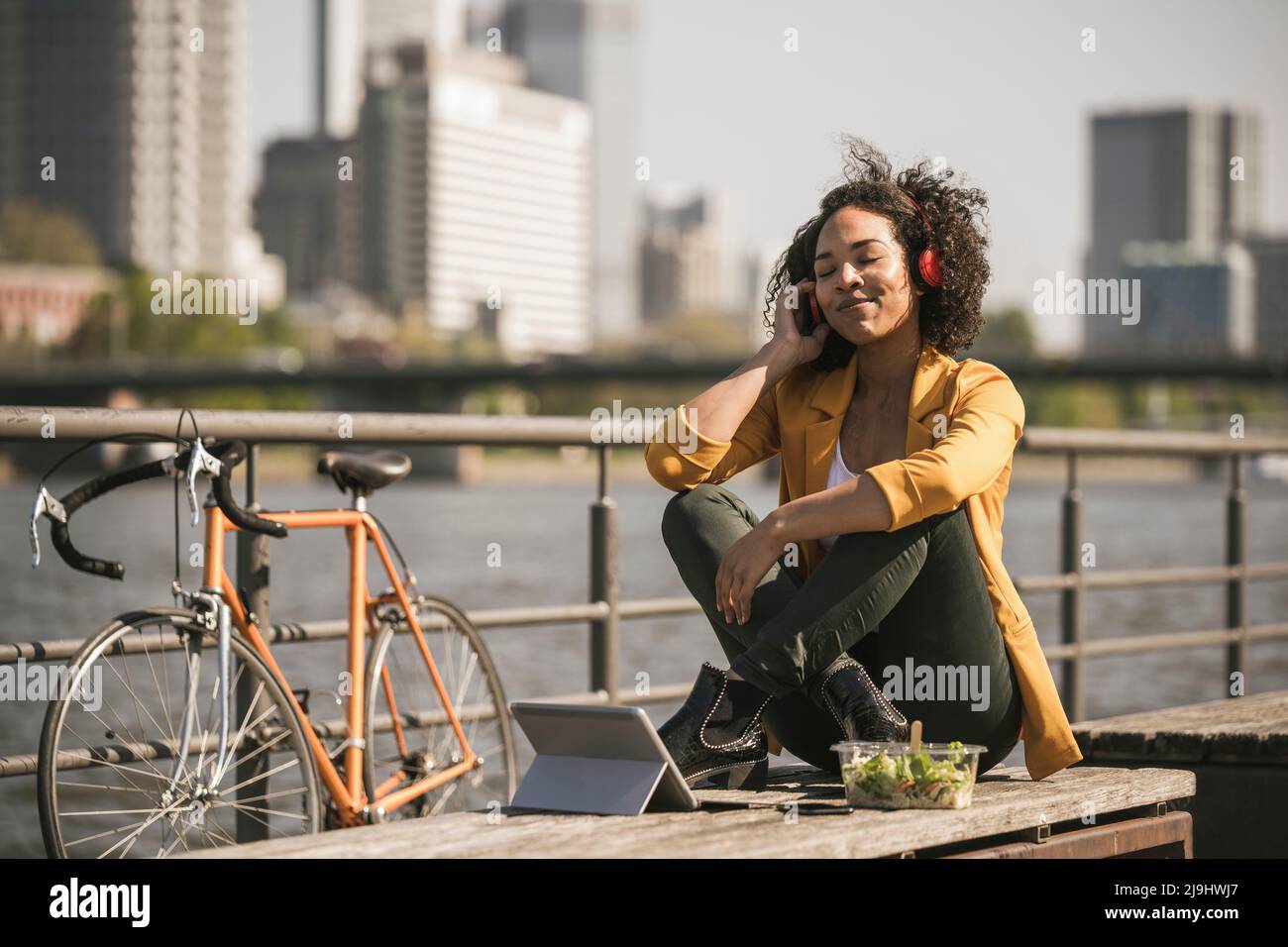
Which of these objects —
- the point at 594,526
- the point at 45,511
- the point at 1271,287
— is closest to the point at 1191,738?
the point at 594,526

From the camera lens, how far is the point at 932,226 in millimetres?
3100

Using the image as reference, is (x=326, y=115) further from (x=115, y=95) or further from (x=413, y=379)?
(x=413, y=379)

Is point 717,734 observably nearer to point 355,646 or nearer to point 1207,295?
point 355,646

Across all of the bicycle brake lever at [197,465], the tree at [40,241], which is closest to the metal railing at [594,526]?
the bicycle brake lever at [197,465]

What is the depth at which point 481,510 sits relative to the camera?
46219 millimetres

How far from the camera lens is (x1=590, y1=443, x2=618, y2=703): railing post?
4.51 metres

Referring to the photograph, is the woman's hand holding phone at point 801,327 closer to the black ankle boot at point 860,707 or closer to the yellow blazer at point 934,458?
the yellow blazer at point 934,458

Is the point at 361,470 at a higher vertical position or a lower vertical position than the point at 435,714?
higher

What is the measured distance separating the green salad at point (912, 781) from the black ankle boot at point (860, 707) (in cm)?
19

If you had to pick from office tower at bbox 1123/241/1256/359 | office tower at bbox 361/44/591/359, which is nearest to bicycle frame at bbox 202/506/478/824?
office tower at bbox 1123/241/1256/359

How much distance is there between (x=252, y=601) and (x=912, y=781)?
1568 millimetres

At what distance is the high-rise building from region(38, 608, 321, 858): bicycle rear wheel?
16335 cm
